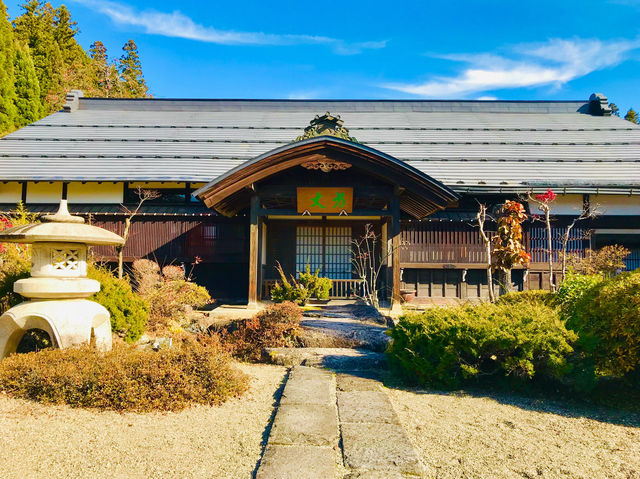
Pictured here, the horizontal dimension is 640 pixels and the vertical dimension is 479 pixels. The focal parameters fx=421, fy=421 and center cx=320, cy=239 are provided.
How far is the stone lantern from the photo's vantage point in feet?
16.1

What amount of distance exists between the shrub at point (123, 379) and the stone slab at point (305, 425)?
83 cm

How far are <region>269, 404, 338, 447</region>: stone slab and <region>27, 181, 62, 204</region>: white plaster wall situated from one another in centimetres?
1271

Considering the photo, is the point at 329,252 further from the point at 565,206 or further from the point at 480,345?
the point at 480,345

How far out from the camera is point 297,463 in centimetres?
286

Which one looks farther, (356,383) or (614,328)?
(356,383)

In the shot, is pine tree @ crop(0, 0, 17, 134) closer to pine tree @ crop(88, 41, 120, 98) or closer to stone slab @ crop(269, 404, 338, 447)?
pine tree @ crop(88, 41, 120, 98)

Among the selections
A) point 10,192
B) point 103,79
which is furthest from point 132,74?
point 10,192

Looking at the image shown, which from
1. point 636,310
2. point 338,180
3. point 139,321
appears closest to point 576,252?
point 338,180

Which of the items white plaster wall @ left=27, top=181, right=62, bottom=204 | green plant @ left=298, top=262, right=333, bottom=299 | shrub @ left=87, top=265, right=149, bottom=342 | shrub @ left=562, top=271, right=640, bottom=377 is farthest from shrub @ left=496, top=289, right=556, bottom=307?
white plaster wall @ left=27, top=181, right=62, bottom=204

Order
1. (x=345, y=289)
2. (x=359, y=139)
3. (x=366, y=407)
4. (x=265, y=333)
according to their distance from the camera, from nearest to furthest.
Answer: (x=366, y=407), (x=265, y=333), (x=345, y=289), (x=359, y=139)

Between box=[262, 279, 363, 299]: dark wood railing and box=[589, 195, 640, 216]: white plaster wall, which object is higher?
box=[589, 195, 640, 216]: white plaster wall

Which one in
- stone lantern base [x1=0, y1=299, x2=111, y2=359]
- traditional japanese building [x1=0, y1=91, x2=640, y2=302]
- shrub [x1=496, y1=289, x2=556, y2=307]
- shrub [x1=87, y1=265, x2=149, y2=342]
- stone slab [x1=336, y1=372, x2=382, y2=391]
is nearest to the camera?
stone slab [x1=336, y1=372, x2=382, y2=391]

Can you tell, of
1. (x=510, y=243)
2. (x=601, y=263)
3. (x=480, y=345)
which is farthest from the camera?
(x=601, y=263)

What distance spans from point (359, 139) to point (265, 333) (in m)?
11.6
